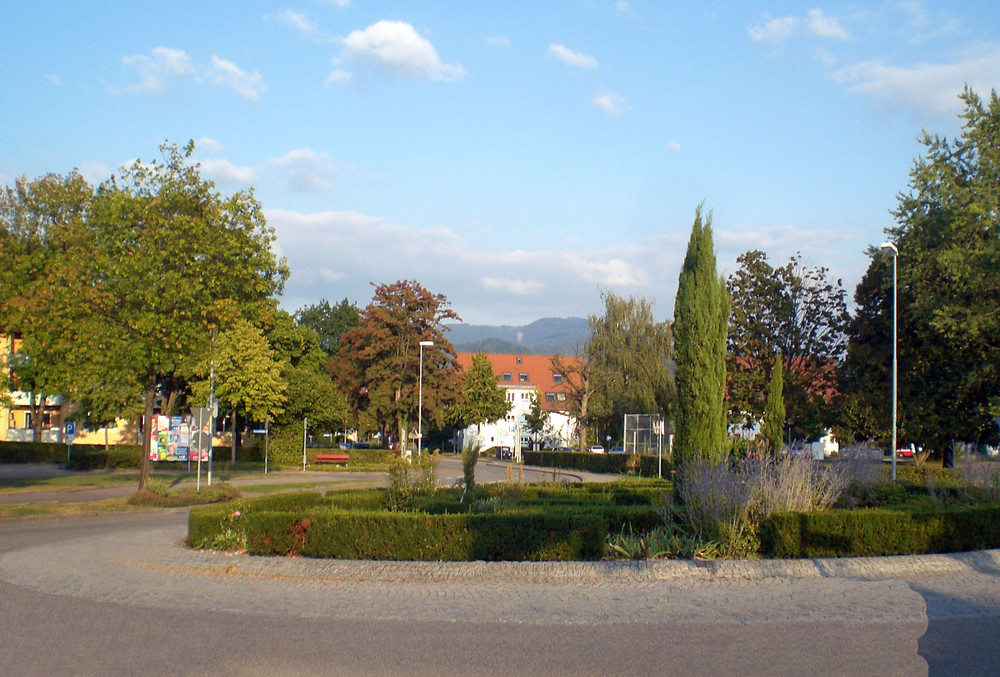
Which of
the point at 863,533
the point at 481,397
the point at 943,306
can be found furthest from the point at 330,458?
the point at 863,533

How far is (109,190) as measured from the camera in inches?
1059

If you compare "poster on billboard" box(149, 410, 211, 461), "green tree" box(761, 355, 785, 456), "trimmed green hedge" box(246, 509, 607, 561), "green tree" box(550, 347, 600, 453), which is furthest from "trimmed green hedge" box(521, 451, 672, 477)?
"trimmed green hedge" box(246, 509, 607, 561)

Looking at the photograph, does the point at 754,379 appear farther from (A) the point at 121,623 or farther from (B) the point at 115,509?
(A) the point at 121,623

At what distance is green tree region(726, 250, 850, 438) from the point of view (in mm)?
42000

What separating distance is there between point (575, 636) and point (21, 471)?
47786 millimetres

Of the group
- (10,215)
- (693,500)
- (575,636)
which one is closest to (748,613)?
(575,636)

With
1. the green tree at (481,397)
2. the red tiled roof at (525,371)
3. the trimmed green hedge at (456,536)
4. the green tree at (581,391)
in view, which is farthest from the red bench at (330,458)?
the red tiled roof at (525,371)

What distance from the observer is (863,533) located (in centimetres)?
1275

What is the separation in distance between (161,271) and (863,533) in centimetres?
2201

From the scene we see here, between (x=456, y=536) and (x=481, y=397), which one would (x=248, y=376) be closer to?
(x=481, y=397)

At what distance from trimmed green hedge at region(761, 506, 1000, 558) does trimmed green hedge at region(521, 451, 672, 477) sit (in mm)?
24480

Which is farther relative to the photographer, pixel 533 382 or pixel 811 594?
→ pixel 533 382

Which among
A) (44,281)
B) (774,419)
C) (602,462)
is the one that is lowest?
(602,462)

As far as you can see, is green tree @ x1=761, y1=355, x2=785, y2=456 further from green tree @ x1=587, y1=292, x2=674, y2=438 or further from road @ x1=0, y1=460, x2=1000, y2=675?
green tree @ x1=587, y1=292, x2=674, y2=438
